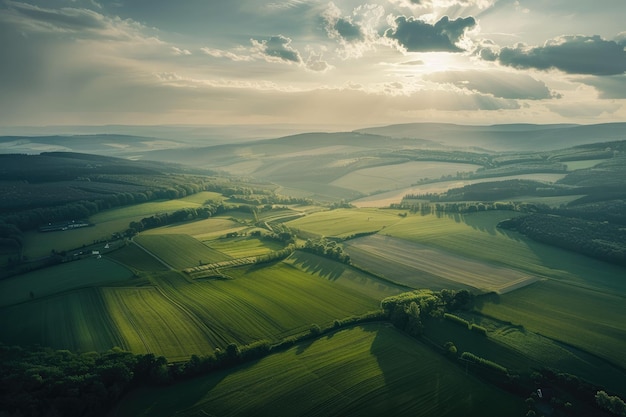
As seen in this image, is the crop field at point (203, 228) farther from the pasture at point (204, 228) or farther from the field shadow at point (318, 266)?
the field shadow at point (318, 266)

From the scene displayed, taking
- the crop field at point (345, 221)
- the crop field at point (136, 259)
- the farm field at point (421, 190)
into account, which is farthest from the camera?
the farm field at point (421, 190)

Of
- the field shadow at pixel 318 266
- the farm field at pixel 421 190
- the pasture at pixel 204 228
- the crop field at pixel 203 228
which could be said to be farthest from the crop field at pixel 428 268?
the farm field at pixel 421 190

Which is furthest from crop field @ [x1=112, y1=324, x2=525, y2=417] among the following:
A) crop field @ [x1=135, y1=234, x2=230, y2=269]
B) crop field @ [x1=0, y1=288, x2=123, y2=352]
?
crop field @ [x1=135, y1=234, x2=230, y2=269]

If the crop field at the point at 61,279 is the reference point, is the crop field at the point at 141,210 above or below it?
above

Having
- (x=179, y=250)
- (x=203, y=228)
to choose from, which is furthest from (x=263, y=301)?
(x=203, y=228)

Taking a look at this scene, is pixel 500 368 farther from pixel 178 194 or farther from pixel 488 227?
pixel 178 194

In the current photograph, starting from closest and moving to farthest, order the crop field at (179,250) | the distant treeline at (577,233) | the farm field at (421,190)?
the distant treeline at (577,233) → the crop field at (179,250) → the farm field at (421,190)
